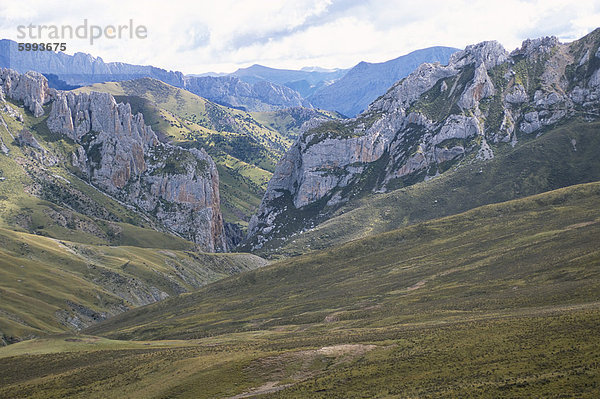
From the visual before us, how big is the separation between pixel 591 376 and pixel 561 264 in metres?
86.2

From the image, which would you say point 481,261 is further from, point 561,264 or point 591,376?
point 591,376

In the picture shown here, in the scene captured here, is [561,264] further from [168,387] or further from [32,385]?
[32,385]

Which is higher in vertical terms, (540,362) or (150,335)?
(540,362)

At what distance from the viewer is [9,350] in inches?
5128

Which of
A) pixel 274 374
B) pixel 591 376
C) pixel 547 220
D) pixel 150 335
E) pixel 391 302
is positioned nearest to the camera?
pixel 591 376

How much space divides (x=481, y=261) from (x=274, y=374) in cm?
10624

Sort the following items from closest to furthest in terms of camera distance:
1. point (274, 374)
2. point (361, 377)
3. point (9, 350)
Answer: point (361, 377)
point (274, 374)
point (9, 350)

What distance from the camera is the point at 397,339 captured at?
93750 millimetres

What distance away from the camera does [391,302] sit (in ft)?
486

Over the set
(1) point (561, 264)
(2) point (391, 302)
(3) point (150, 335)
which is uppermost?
(1) point (561, 264)

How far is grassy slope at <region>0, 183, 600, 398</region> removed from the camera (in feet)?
228

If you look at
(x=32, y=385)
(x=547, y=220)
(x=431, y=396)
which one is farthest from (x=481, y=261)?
(x=32, y=385)

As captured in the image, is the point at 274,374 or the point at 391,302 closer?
the point at 274,374

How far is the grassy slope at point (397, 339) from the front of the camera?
69562mm
